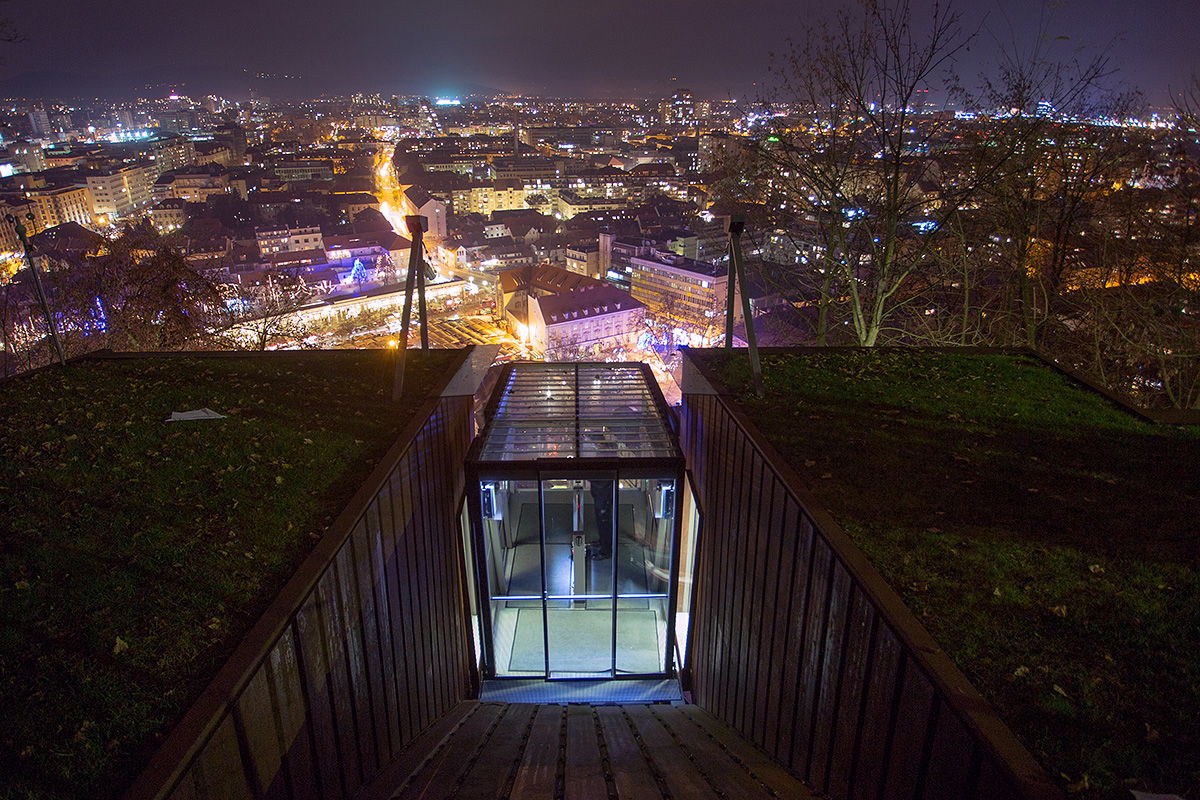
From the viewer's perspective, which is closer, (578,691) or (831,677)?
(831,677)

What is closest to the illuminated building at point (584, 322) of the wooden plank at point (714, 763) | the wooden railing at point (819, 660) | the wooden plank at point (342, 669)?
the wooden railing at point (819, 660)

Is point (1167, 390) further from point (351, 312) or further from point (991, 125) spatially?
point (351, 312)

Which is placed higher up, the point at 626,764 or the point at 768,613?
the point at 768,613

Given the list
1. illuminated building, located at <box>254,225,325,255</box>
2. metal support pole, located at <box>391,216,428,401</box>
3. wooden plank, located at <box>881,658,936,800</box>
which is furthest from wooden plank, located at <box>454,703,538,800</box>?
illuminated building, located at <box>254,225,325,255</box>

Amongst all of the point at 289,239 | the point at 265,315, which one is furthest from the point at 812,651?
the point at 289,239

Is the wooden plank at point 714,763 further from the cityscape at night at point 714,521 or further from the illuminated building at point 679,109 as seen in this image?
the illuminated building at point 679,109

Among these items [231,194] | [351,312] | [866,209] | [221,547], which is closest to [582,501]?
[221,547]

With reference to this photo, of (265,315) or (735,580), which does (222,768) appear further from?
(265,315)
